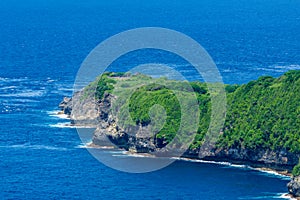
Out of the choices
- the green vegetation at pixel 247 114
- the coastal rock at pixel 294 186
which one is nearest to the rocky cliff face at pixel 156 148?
the green vegetation at pixel 247 114

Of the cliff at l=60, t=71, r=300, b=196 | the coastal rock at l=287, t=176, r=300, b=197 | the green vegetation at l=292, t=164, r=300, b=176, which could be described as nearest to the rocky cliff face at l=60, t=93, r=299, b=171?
the cliff at l=60, t=71, r=300, b=196

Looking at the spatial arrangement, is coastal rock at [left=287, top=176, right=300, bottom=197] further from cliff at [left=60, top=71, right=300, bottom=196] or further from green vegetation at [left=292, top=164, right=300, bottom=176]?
cliff at [left=60, top=71, right=300, bottom=196]

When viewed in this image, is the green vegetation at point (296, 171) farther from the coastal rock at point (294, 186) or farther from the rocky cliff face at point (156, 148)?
the rocky cliff face at point (156, 148)

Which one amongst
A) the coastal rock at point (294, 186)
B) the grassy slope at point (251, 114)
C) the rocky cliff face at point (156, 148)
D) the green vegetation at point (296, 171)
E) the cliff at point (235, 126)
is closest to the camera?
the coastal rock at point (294, 186)

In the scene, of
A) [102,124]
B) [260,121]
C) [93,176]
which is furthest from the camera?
[102,124]

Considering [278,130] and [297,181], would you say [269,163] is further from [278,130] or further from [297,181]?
[297,181]

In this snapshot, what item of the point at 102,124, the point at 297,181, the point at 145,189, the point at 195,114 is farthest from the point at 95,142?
the point at 297,181

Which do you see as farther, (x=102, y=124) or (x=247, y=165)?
(x=102, y=124)
